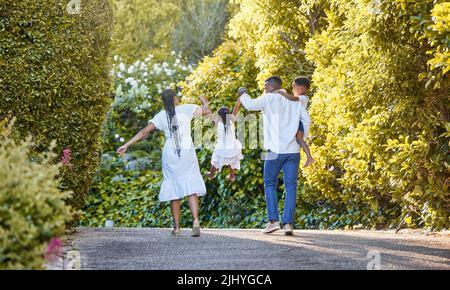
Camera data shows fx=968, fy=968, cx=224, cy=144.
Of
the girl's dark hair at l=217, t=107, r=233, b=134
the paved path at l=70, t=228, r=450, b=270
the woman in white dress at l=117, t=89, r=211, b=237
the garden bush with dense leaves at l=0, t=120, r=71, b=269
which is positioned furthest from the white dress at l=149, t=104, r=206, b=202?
the garden bush with dense leaves at l=0, t=120, r=71, b=269

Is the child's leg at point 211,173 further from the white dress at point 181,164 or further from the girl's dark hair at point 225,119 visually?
the white dress at point 181,164

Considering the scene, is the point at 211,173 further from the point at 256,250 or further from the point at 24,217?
the point at 24,217

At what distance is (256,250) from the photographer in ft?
30.2

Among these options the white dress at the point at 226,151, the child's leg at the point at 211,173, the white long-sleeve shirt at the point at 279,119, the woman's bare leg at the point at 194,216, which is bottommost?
the woman's bare leg at the point at 194,216

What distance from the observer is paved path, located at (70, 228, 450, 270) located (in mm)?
8164

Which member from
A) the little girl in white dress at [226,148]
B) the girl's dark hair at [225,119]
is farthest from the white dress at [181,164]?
the girl's dark hair at [225,119]

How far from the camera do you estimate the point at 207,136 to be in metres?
16.0

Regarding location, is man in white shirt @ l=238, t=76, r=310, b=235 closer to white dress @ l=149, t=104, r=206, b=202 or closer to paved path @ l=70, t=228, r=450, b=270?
paved path @ l=70, t=228, r=450, b=270

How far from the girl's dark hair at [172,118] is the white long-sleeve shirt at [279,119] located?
0.80 meters

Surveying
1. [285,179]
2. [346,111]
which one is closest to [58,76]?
[285,179]

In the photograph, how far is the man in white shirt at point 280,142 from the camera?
10914 mm

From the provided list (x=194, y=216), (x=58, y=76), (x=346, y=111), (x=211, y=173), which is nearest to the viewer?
(x=58, y=76)

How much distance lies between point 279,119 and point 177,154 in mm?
1225
